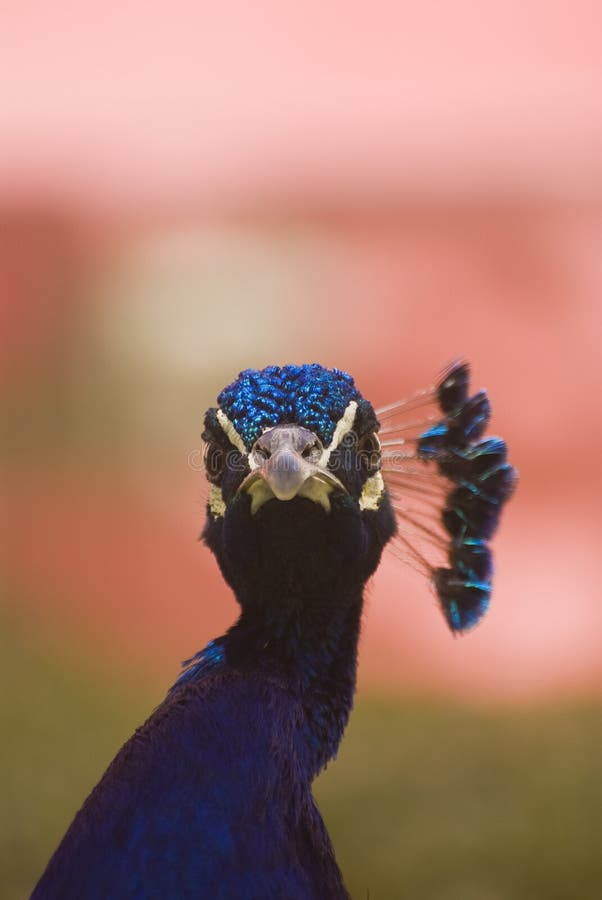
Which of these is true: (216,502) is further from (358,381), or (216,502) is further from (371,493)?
(358,381)

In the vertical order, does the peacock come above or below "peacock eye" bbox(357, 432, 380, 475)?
below

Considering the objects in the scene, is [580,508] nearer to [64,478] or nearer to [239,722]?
[64,478]

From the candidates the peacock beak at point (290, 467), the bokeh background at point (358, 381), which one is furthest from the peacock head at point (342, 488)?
the bokeh background at point (358, 381)

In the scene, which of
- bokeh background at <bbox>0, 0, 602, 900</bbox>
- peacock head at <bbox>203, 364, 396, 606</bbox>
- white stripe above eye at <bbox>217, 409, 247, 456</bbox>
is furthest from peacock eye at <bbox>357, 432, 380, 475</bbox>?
bokeh background at <bbox>0, 0, 602, 900</bbox>

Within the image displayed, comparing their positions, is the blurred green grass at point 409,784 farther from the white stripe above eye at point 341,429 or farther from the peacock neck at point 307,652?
the white stripe above eye at point 341,429

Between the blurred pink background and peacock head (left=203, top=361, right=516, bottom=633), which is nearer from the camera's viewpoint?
peacock head (left=203, top=361, right=516, bottom=633)

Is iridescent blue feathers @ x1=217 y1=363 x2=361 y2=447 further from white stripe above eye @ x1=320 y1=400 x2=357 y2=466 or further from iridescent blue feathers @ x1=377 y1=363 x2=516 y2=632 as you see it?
iridescent blue feathers @ x1=377 y1=363 x2=516 y2=632

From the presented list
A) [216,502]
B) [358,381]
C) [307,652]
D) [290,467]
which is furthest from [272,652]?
[358,381]
